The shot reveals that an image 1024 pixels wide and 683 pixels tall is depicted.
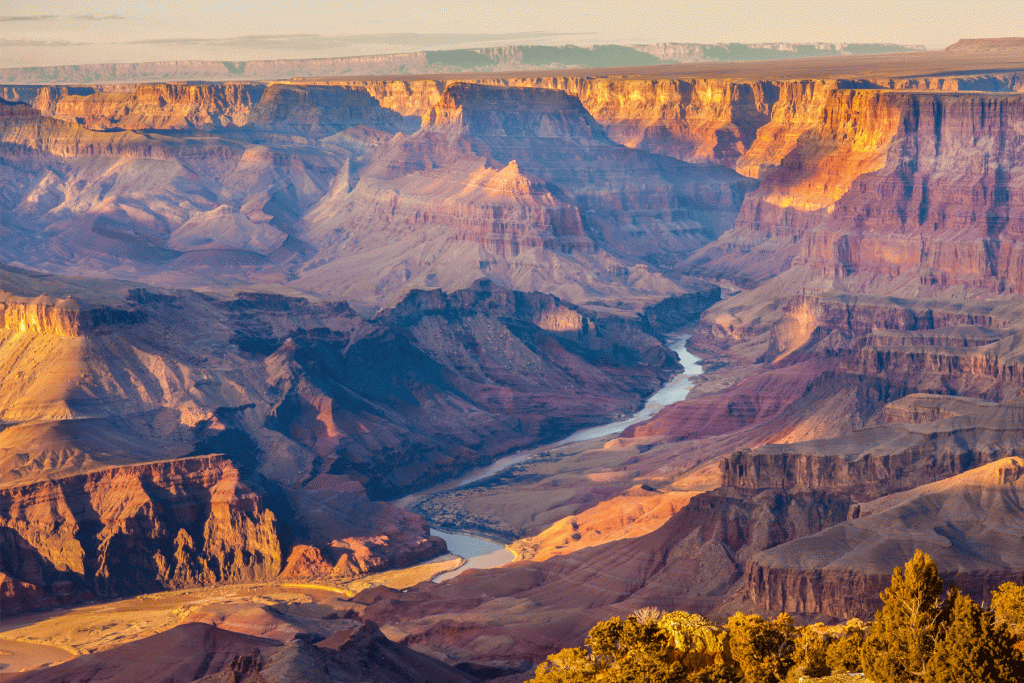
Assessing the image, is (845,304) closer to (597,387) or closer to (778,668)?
(597,387)

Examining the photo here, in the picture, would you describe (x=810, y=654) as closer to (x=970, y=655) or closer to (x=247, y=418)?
(x=970, y=655)

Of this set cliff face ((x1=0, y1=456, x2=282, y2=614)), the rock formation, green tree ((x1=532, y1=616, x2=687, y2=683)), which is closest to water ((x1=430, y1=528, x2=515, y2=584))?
the rock formation

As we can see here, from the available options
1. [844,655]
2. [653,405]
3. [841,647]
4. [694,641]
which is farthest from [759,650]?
[653,405]

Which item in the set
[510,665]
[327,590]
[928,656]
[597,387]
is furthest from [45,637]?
[597,387]

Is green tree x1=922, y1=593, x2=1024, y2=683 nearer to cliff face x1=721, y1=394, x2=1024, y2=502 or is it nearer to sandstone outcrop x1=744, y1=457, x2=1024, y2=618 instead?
sandstone outcrop x1=744, y1=457, x2=1024, y2=618

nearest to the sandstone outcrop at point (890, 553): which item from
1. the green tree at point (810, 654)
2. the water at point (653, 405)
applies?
the green tree at point (810, 654)

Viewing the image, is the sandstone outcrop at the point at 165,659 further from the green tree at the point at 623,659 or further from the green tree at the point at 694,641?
the green tree at the point at 694,641

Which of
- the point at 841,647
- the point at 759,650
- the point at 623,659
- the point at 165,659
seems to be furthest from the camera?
the point at 165,659
